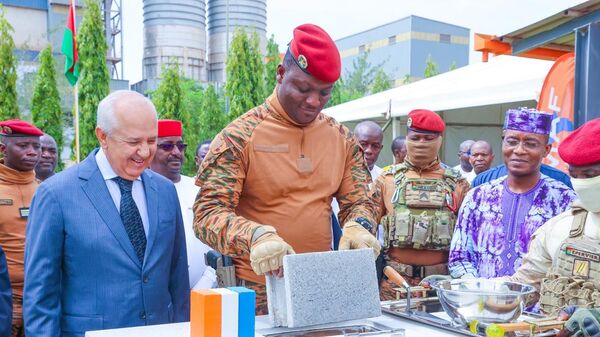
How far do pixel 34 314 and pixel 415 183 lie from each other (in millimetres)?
2516

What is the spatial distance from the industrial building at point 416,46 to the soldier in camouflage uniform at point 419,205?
1326 inches

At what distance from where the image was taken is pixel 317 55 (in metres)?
2.04

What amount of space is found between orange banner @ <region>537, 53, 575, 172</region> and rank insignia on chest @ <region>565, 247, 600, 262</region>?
2262 millimetres

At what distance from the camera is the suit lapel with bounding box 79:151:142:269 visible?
7.15ft

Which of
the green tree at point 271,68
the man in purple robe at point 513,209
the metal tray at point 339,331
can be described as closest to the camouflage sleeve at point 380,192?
the man in purple robe at point 513,209

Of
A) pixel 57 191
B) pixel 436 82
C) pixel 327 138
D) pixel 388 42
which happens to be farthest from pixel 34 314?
pixel 388 42

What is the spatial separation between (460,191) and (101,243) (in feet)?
8.33

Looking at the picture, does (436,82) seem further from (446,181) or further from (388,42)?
(388,42)

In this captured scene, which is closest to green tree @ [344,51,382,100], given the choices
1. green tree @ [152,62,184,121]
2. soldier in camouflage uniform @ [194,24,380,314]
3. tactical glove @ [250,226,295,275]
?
green tree @ [152,62,184,121]

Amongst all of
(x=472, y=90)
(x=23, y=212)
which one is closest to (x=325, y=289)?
(x=23, y=212)

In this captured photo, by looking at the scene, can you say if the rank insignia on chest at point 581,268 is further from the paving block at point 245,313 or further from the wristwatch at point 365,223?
the paving block at point 245,313

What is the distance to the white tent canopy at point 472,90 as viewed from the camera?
19.8 ft

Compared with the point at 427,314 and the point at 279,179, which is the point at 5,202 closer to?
the point at 279,179

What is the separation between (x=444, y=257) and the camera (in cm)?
371
